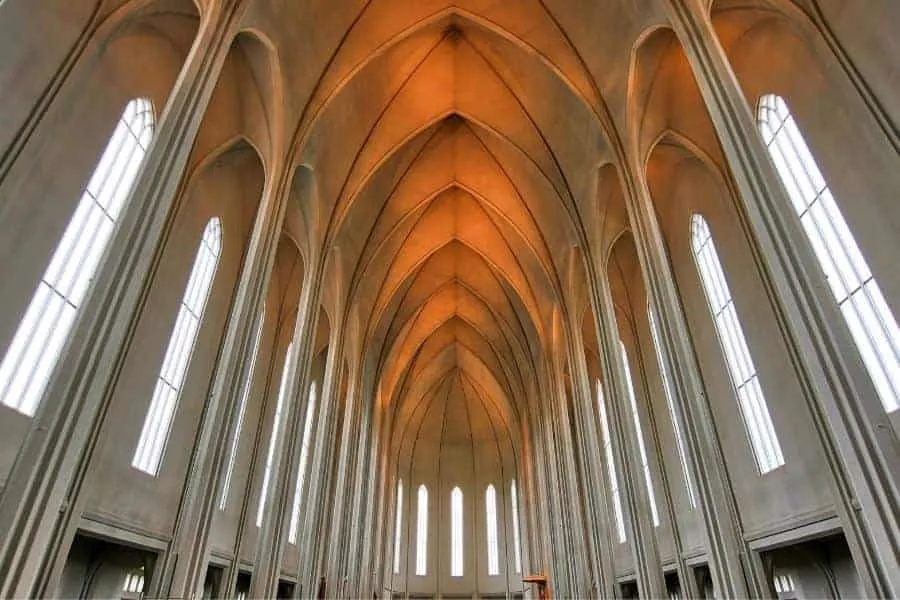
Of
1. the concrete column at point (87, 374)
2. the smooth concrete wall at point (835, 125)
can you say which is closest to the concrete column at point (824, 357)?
the smooth concrete wall at point (835, 125)

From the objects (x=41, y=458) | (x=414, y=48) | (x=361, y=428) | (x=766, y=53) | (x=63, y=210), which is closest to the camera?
(x=41, y=458)

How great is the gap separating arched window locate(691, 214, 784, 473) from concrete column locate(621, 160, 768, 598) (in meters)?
1.09

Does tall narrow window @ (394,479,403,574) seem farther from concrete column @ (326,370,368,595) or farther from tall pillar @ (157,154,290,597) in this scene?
tall pillar @ (157,154,290,597)

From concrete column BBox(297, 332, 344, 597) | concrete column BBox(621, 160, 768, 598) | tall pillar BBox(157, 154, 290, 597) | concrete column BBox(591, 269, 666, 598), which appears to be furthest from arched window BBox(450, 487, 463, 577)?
concrete column BBox(621, 160, 768, 598)

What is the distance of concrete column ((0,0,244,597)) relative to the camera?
5695mm

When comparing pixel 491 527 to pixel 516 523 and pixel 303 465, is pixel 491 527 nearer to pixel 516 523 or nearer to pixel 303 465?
pixel 516 523

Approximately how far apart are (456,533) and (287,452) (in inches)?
904

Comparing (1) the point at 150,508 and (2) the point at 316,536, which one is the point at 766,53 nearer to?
(1) the point at 150,508

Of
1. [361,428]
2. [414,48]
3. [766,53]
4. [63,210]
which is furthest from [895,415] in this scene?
[361,428]

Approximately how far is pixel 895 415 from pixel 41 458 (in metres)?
10.4

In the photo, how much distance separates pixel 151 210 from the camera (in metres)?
7.51

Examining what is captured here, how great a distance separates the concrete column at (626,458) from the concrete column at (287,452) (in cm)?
742

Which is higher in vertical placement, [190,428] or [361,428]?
[361,428]

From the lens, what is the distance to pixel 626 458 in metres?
13.2
